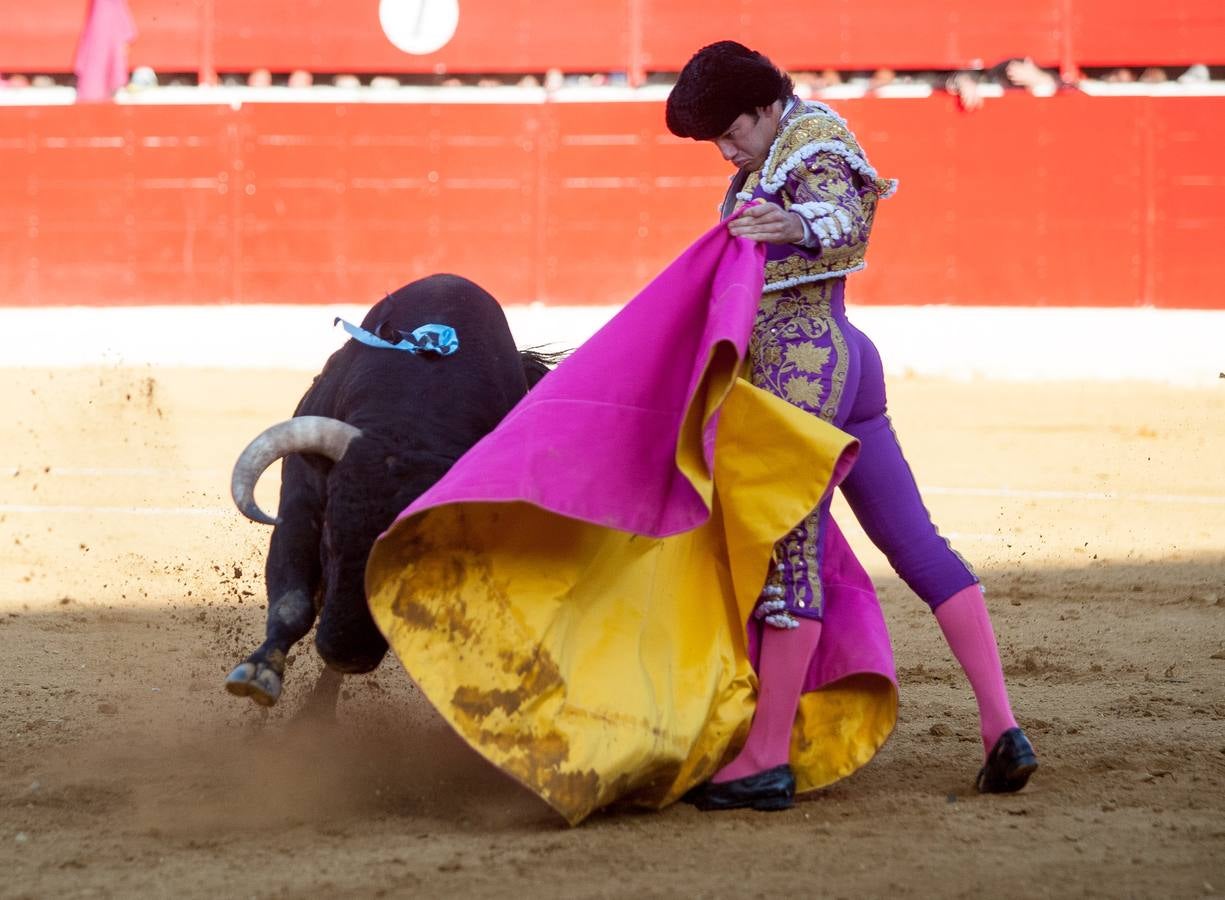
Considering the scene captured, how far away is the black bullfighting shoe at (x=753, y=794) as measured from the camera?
2299mm

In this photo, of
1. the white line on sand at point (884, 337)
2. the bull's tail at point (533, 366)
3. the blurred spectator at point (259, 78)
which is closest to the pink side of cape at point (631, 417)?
the bull's tail at point (533, 366)

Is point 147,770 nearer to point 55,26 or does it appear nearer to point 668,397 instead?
point 668,397

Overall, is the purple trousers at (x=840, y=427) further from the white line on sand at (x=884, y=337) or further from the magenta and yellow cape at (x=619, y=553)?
the white line on sand at (x=884, y=337)

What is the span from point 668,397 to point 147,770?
3.59ft

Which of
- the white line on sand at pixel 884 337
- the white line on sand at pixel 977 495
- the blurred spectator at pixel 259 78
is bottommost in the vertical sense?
the white line on sand at pixel 977 495

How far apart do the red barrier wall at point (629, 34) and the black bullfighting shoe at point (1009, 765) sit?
853cm

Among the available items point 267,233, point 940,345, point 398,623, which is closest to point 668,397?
point 398,623

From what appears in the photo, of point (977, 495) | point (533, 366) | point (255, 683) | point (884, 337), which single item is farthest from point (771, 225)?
point (884, 337)

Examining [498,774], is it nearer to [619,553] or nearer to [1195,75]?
[619,553]

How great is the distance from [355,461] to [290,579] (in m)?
0.27

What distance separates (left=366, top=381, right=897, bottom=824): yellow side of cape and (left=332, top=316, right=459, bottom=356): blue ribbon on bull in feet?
2.07

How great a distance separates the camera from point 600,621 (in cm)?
227

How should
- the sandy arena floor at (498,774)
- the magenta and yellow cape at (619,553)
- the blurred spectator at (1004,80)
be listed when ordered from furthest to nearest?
the blurred spectator at (1004,80) → the magenta and yellow cape at (619,553) → the sandy arena floor at (498,774)

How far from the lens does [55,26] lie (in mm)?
10773
